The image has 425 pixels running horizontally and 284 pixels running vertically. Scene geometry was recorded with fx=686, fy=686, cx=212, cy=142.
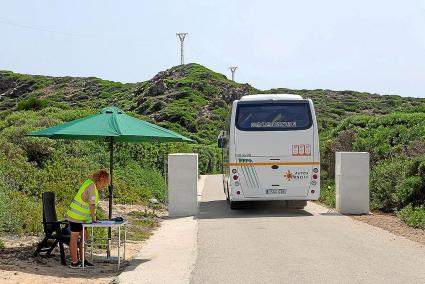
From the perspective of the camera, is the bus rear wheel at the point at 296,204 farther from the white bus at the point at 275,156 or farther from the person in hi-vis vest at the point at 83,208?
the person in hi-vis vest at the point at 83,208

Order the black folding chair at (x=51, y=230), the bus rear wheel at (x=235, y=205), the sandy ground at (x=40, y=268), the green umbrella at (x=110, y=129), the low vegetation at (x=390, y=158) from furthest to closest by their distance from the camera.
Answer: the bus rear wheel at (x=235, y=205), the low vegetation at (x=390, y=158), the green umbrella at (x=110, y=129), the black folding chair at (x=51, y=230), the sandy ground at (x=40, y=268)

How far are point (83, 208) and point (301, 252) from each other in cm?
390

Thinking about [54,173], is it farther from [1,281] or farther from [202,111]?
[202,111]

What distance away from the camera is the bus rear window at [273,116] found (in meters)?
19.3

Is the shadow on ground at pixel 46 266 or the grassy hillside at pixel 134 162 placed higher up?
the grassy hillside at pixel 134 162

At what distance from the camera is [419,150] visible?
2195 centimetres

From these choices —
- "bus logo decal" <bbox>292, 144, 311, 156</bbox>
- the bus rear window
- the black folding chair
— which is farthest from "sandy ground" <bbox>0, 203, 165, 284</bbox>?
"bus logo decal" <bbox>292, 144, 311, 156</bbox>

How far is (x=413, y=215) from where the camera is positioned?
55.7ft

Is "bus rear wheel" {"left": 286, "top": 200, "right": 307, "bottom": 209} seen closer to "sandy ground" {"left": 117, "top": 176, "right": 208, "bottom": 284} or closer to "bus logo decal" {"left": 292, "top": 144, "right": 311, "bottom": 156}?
"bus logo decal" {"left": 292, "top": 144, "right": 311, "bottom": 156}

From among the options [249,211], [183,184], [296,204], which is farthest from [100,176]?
[296,204]

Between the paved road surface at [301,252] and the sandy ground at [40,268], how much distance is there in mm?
1394

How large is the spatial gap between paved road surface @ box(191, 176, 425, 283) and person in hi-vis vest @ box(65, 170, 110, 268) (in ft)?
6.36

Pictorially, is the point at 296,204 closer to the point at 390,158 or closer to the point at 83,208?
the point at 390,158

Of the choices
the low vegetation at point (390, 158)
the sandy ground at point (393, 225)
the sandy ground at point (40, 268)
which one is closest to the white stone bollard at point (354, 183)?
the sandy ground at point (393, 225)
